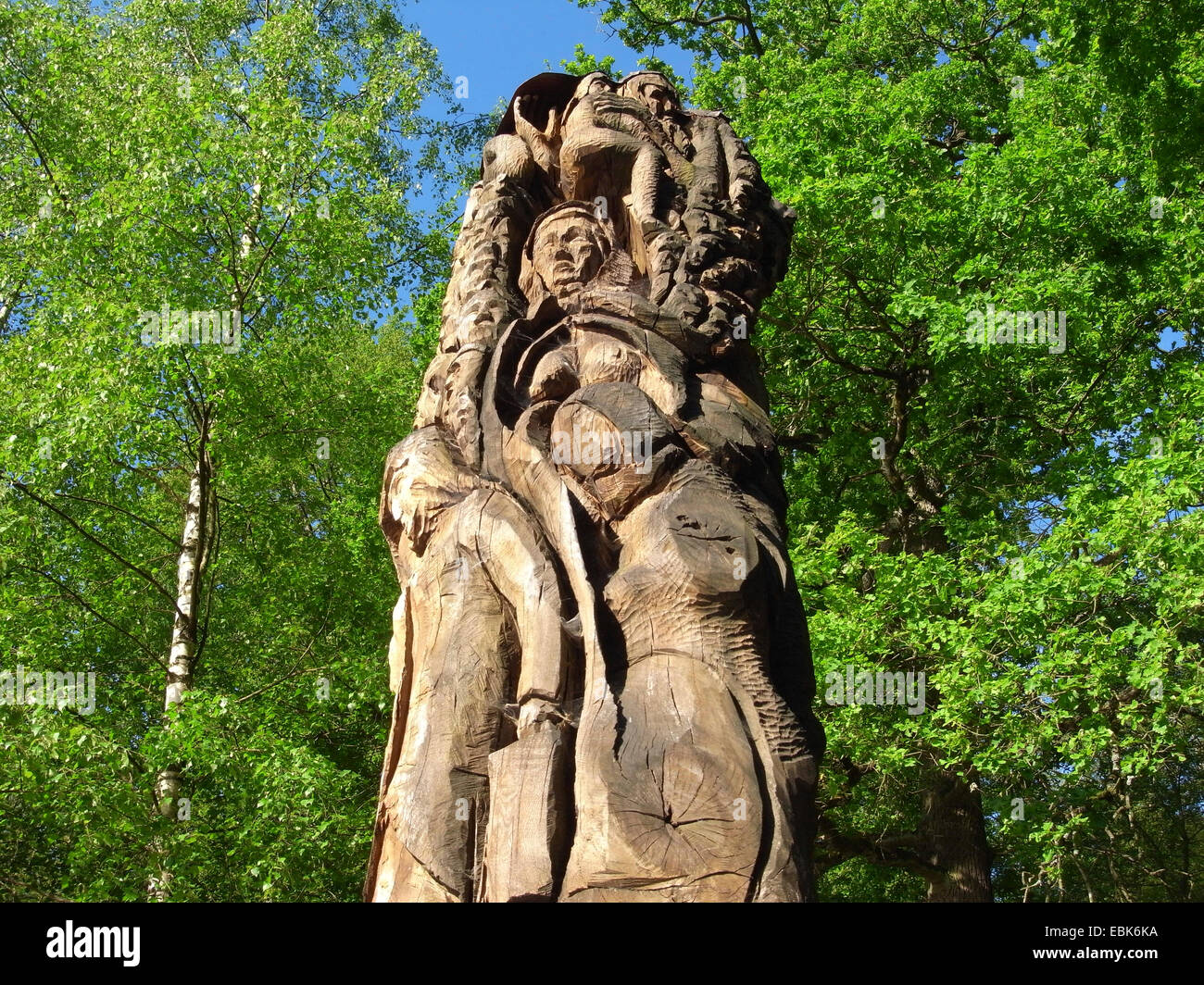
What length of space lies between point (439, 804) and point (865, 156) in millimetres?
11108

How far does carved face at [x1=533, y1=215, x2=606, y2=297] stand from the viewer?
6.34m

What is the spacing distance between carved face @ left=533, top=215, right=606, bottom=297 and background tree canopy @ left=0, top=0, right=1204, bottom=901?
4.65 m

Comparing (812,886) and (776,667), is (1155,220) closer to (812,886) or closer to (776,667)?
(776,667)

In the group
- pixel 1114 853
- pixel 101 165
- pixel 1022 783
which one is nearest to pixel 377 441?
pixel 101 165

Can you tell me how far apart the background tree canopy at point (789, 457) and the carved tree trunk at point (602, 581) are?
15.2 feet

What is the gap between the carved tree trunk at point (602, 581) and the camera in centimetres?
393

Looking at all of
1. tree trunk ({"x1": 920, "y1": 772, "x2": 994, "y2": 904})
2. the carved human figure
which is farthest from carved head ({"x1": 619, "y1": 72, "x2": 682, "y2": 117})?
tree trunk ({"x1": 920, "y1": 772, "x2": 994, "y2": 904})

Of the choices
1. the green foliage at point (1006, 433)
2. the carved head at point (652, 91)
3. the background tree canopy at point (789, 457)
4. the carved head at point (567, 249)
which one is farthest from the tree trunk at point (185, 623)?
the carved head at point (652, 91)

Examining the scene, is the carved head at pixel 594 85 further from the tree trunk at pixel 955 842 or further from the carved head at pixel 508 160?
the tree trunk at pixel 955 842

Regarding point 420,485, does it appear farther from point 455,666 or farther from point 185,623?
point 185,623

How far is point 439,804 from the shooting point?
4.30 m

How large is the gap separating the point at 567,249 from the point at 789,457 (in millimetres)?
9208

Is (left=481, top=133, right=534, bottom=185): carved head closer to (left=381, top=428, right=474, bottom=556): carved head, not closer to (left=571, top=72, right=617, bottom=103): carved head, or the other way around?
(left=571, top=72, right=617, bottom=103): carved head

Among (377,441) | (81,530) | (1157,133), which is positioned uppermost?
(1157,133)
